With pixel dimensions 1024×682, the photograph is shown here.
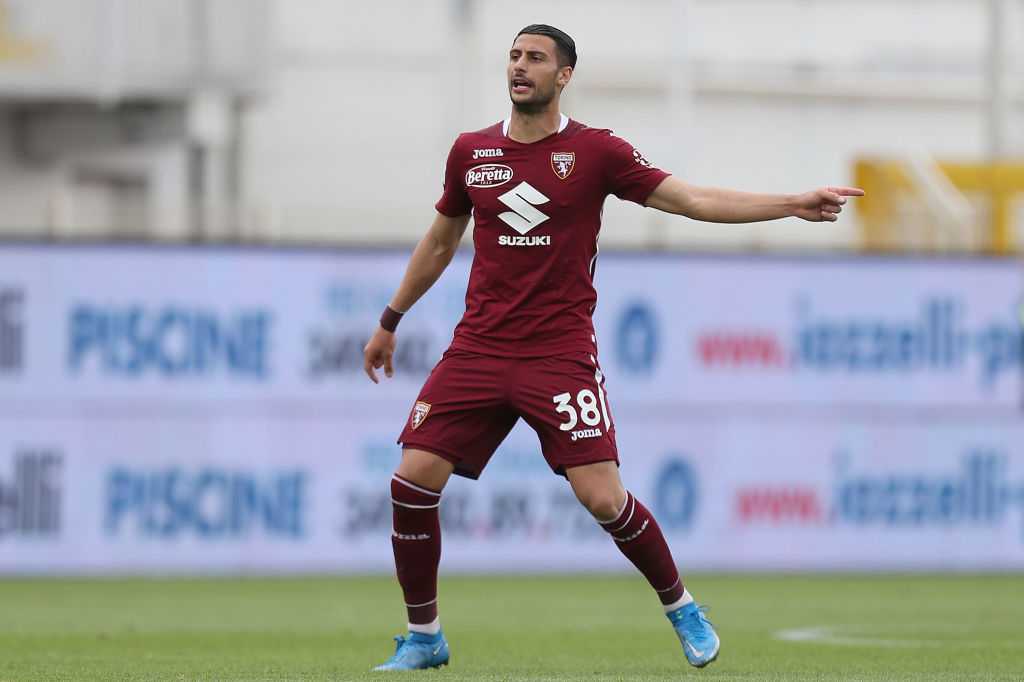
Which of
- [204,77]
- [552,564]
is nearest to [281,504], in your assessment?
[552,564]

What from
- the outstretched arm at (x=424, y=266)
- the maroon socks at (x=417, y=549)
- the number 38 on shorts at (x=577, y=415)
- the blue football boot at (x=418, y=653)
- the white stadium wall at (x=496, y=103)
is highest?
the white stadium wall at (x=496, y=103)

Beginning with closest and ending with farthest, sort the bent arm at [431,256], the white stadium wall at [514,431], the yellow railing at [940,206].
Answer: the bent arm at [431,256] → the white stadium wall at [514,431] → the yellow railing at [940,206]

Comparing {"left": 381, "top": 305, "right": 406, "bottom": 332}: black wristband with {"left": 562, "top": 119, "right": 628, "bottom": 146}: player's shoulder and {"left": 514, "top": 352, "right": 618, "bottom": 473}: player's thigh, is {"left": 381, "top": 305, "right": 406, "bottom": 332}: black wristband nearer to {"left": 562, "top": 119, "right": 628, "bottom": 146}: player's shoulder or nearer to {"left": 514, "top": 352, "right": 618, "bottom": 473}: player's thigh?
{"left": 514, "top": 352, "right": 618, "bottom": 473}: player's thigh

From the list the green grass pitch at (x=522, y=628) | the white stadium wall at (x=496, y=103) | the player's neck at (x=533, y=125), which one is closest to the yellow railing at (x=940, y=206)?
the white stadium wall at (x=496, y=103)

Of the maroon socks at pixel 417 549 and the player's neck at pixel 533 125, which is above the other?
the player's neck at pixel 533 125

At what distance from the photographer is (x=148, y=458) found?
13430mm

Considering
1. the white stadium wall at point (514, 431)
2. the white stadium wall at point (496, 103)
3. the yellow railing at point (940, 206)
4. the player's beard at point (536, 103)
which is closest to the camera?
the player's beard at point (536, 103)

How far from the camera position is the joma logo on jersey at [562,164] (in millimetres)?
6574

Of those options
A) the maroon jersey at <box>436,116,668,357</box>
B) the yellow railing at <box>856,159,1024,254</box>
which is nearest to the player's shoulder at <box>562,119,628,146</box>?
the maroon jersey at <box>436,116,668,357</box>

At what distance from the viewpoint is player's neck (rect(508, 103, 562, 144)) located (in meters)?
6.60

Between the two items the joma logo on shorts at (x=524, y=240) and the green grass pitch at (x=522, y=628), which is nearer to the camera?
the joma logo on shorts at (x=524, y=240)

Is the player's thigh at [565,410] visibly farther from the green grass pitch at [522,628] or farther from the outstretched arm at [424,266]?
the green grass pitch at [522,628]

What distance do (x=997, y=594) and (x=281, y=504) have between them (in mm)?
5225

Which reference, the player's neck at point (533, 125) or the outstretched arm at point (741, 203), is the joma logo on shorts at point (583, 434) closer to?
the outstretched arm at point (741, 203)
